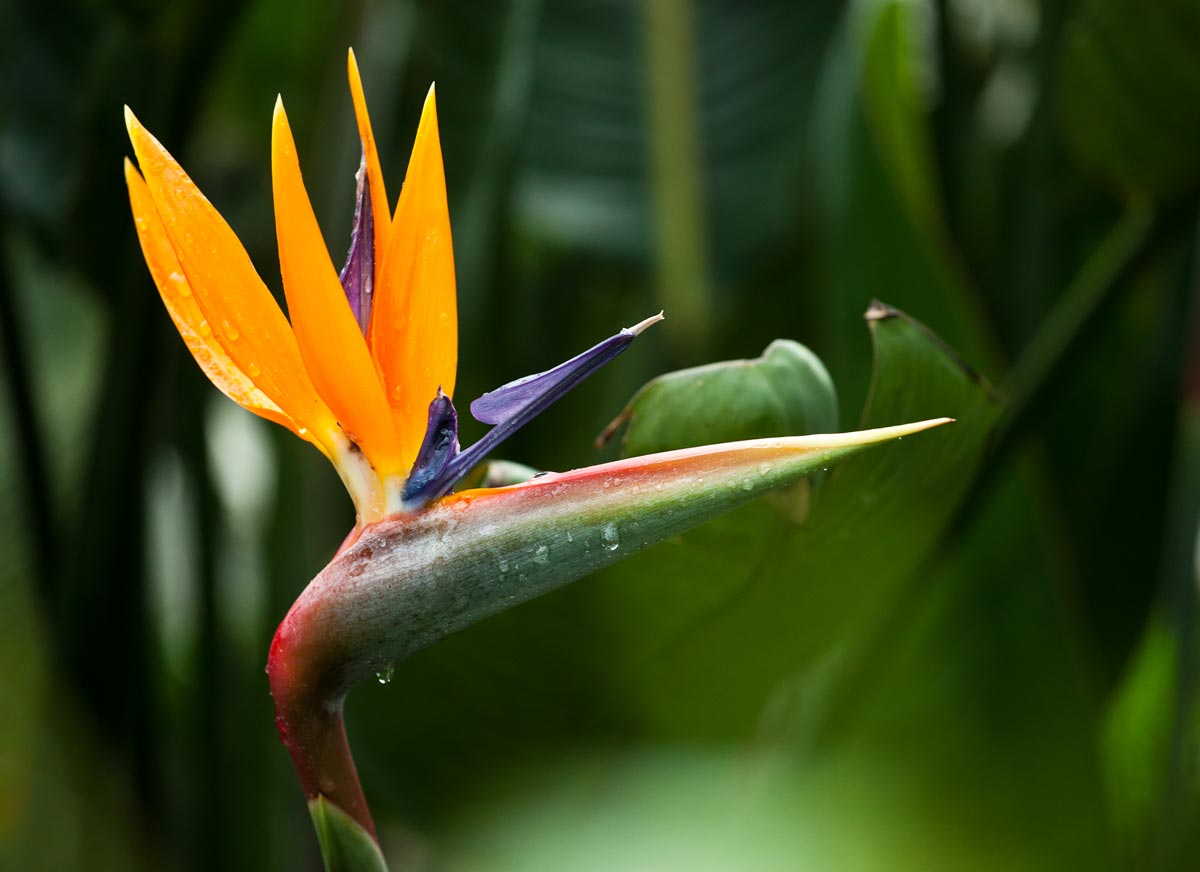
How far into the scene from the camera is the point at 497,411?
0.30 meters

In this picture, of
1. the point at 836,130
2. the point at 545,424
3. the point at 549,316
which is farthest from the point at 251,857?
the point at 836,130

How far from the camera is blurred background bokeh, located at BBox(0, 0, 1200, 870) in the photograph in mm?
573

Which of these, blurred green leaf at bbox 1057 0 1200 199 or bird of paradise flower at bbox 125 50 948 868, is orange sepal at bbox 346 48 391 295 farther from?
blurred green leaf at bbox 1057 0 1200 199

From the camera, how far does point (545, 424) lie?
899 mm

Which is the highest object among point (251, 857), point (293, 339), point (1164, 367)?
point (293, 339)

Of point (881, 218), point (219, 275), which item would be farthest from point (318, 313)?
point (881, 218)

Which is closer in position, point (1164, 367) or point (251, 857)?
point (1164, 367)

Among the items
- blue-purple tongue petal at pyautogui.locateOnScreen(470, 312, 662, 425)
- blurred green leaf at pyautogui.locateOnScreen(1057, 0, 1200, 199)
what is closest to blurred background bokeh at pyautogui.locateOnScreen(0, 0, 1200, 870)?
blurred green leaf at pyautogui.locateOnScreen(1057, 0, 1200, 199)

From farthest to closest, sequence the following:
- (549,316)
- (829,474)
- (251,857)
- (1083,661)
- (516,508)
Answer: (549,316)
(251,857)
(1083,661)
(829,474)
(516,508)

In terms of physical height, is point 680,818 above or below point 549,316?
below

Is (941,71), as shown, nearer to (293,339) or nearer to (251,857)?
(293,339)

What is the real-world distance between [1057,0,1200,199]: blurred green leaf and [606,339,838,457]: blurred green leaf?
0.31 meters

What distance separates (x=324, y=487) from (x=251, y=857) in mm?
305

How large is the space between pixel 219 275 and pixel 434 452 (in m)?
0.07
